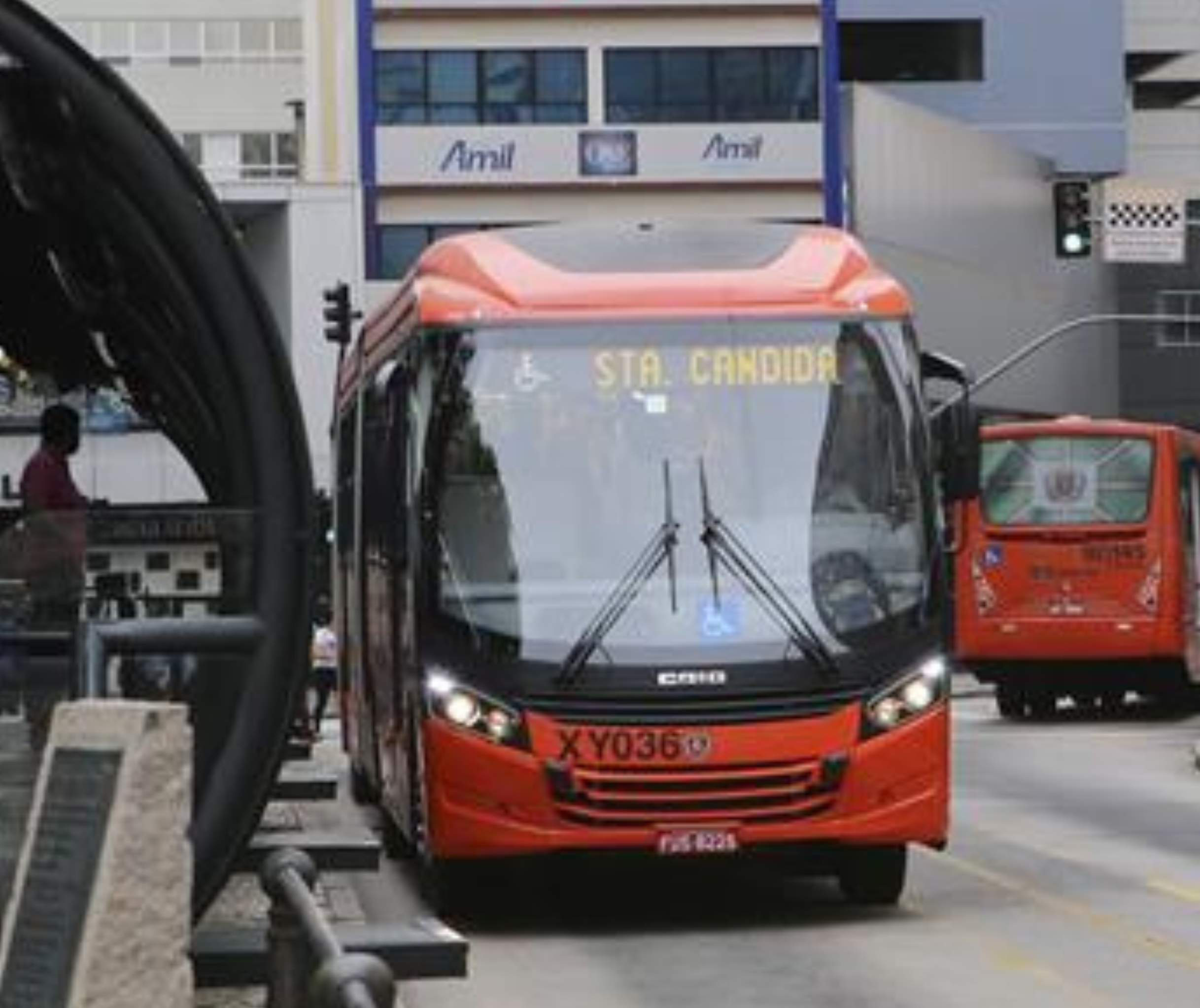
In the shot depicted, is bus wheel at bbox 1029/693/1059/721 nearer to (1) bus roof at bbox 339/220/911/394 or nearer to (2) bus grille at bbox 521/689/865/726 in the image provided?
(1) bus roof at bbox 339/220/911/394

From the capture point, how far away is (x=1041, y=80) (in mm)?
75688

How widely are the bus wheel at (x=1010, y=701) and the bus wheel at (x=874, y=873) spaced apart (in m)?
19.7

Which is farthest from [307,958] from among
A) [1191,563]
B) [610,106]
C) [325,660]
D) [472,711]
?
[610,106]

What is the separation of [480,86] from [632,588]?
58.3 metres

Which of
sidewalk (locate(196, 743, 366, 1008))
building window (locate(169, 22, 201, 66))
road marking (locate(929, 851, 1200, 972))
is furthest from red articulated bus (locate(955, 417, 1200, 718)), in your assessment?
building window (locate(169, 22, 201, 66))

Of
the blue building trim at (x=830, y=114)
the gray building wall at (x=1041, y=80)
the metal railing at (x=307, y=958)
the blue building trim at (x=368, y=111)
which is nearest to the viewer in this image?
the metal railing at (x=307, y=958)

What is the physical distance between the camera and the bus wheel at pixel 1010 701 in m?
33.3

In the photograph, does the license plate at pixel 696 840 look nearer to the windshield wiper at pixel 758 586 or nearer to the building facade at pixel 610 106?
the windshield wiper at pixel 758 586

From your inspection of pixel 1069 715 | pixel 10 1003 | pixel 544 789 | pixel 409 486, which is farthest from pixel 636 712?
pixel 1069 715

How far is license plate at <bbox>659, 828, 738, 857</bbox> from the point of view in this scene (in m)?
12.6

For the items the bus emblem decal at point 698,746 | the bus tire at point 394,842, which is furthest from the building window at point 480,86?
the bus emblem decal at point 698,746

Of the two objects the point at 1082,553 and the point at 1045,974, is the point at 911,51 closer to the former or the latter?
the point at 1082,553

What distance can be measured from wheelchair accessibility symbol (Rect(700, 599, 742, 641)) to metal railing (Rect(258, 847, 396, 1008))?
532cm

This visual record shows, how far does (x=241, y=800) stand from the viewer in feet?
30.0
